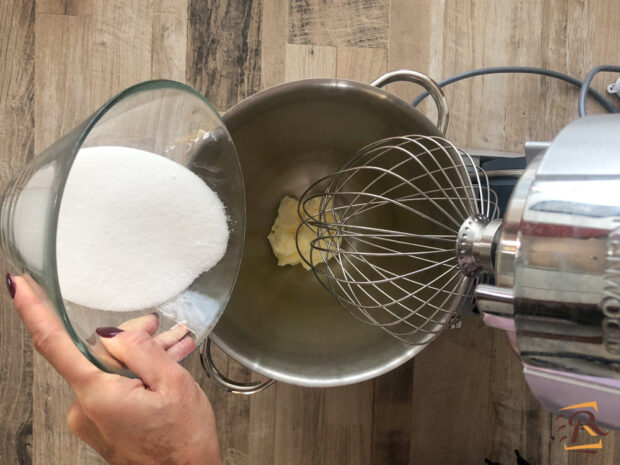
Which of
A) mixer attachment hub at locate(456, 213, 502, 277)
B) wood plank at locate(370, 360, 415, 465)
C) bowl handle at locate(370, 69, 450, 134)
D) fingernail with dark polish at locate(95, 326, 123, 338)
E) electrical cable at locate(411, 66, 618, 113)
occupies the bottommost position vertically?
wood plank at locate(370, 360, 415, 465)

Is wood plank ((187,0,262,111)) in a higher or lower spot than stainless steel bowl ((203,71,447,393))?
higher

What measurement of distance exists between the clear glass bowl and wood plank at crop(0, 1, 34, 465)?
260 mm

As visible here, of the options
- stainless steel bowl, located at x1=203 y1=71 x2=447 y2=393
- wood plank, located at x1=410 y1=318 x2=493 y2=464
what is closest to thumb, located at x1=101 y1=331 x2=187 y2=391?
stainless steel bowl, located at x1=203 y1=71 x2=447 y2=393

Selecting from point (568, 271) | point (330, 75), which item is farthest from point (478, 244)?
point (330, 75)

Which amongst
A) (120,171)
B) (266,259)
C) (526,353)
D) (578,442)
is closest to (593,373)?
(526,353)

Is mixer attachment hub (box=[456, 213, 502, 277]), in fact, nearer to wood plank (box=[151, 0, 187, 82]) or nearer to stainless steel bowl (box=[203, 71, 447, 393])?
stainless steel bowl (box=[203, 71, 447, 393])

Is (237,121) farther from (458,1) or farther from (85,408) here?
(458,1)

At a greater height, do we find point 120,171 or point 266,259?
point 120,171

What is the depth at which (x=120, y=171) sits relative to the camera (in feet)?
1.07

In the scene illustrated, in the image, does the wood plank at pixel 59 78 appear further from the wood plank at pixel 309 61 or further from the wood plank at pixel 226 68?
the wood plank at pixel 309 61

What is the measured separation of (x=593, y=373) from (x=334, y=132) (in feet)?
1.29

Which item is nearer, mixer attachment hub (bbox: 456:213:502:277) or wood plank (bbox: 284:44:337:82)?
mixer attachment hub (bbox: 456:213:502:277)

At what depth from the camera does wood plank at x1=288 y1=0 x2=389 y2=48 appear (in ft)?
2.21

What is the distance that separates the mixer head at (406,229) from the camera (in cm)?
47
